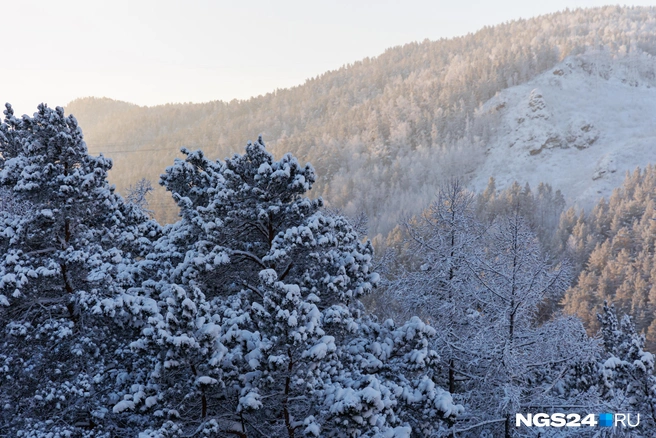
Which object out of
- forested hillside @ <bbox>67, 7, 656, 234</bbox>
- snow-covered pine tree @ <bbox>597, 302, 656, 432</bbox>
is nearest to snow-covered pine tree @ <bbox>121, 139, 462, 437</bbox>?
snow-covered pine tree @ <bbox>597, 302, 656, 432</bbox>

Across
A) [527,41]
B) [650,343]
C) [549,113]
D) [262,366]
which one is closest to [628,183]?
[650,343]

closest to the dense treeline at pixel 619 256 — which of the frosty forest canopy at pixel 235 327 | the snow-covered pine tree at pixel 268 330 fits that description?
the frosty forest canopy at pixel 235 327

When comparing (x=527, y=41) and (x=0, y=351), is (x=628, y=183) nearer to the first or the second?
(x=0, y=351)

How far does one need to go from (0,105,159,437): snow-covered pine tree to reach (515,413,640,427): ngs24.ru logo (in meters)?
8.54

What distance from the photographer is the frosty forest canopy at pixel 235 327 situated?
23.0ft

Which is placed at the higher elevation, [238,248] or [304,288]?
[238,248]

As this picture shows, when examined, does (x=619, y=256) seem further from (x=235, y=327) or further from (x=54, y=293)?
(x=54, y=293)

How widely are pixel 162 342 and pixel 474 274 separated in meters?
6.83

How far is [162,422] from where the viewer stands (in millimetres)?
Answer: 7141

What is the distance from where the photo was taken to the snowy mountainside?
105938mm

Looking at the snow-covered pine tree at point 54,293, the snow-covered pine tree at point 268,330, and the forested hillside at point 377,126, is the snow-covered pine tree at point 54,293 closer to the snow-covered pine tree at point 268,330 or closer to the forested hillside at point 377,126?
the snow-covered pine tree at point 268,330

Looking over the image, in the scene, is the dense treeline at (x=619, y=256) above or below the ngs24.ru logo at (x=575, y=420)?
below

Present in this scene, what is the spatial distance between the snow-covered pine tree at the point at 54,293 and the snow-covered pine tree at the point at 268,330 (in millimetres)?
1194

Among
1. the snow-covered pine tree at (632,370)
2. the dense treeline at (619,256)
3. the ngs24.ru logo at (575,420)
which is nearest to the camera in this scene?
the ngs24.ru logo at (575,420)
